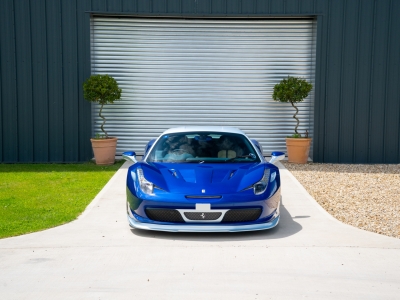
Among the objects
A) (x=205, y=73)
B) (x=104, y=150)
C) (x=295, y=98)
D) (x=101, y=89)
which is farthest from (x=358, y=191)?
(x=101, y=89)

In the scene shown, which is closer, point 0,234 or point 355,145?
point 0,234

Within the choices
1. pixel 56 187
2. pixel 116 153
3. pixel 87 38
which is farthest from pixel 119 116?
pixel 56 187

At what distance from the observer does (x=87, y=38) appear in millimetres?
12773

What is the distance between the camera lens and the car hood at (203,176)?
6477mm

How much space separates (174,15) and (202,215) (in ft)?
24.9

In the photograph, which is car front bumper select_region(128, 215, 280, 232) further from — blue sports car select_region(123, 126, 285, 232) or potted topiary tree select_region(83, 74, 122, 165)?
potted topiary tree select_region(83, 74, 122, 165)

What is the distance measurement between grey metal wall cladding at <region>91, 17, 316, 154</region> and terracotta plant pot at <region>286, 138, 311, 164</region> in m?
0.94

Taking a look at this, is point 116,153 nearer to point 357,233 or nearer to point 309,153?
point 309,153

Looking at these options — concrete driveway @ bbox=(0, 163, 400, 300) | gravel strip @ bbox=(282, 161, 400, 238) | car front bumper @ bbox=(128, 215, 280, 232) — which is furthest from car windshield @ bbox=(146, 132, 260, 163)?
gravel strip @ bbox=(282, 161, 400, 238)

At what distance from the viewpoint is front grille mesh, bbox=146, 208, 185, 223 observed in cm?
638

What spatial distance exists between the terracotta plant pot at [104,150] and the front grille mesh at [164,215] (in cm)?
610

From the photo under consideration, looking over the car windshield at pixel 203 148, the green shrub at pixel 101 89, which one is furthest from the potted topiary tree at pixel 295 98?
the car windshield at pixel 203 148

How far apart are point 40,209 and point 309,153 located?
7.54 meters

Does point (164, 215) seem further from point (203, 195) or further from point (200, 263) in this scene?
point (200, 263)
